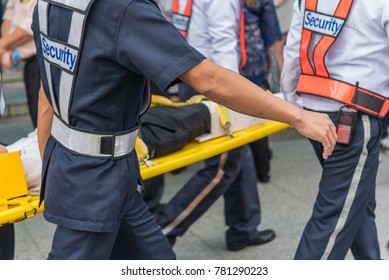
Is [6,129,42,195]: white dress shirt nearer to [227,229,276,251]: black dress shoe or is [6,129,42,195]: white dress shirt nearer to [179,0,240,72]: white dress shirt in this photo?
[179,0,240,72]: white dress shirt

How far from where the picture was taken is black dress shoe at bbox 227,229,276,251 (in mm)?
4254

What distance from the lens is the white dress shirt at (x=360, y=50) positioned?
296 cm

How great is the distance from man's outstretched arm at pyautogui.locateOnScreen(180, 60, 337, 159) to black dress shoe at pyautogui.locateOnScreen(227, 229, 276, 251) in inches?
75.2

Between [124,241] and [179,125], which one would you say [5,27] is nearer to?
[179,125]

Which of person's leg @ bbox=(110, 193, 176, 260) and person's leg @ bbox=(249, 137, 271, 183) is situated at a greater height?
person's leg @ bbox=(110, 193, 176, 260)

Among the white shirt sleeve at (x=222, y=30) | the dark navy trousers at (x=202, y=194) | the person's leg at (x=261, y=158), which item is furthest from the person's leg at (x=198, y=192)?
the person's leg at (x=261, y=158)

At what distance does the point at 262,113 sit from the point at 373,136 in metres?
0.95

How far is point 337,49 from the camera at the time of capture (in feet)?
10.2

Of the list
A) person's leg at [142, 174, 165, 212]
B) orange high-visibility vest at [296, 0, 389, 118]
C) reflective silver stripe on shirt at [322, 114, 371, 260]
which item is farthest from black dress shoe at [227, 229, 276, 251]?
orange high-visibility vest at [296, 0, 389, 118]

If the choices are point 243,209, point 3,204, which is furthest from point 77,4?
point 243,209

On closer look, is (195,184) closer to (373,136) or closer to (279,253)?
(279,253)

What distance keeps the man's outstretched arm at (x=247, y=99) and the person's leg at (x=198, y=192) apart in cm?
164

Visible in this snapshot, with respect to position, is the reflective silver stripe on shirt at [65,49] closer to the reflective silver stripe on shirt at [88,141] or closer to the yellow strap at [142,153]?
the reflective silver stripe on shirt at [88,141]
